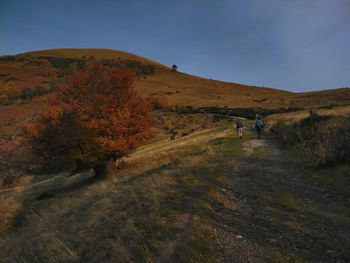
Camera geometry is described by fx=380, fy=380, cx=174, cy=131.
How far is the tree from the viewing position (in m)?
25.7

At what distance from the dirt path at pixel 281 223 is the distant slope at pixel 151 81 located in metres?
80.5

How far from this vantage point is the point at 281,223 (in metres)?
8.89

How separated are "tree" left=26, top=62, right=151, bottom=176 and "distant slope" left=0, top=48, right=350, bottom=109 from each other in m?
64.9

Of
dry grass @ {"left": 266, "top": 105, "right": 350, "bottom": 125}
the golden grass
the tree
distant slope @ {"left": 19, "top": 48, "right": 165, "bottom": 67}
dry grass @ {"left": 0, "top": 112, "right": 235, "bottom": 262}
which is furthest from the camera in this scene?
distant slope @ {"left": 19, "top": 48, "right": 165, "bottom": 67}

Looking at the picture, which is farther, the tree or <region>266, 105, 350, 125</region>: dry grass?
<region>266, 105, 350, 125</region>: dry grass

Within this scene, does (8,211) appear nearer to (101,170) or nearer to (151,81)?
(101,170)

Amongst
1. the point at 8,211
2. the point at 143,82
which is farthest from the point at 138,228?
the point at 143,82

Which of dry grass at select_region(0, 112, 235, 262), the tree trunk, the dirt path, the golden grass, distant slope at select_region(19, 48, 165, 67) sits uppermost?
distant slope at select_region(19, 48, 165, 67)

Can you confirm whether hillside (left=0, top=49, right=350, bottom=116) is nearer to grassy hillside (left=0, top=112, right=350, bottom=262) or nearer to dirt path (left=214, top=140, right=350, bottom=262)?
grassy hillside (left=0, top=112, right=350, bottom=262)

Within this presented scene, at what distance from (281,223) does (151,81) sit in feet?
417

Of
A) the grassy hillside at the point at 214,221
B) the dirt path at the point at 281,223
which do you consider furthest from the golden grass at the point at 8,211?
the dirt path at the point at 281,223

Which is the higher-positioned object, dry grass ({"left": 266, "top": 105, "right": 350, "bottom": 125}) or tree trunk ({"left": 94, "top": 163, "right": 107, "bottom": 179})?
dry grass ({"left": 266, "top": 105, "right": 350, "bottom": 125})

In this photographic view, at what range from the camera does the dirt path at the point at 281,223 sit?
24.2 ft

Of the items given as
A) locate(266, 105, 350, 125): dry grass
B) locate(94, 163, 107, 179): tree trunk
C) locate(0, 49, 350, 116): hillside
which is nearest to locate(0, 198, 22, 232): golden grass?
locate(94, 163, 107, 179): tree trunk
